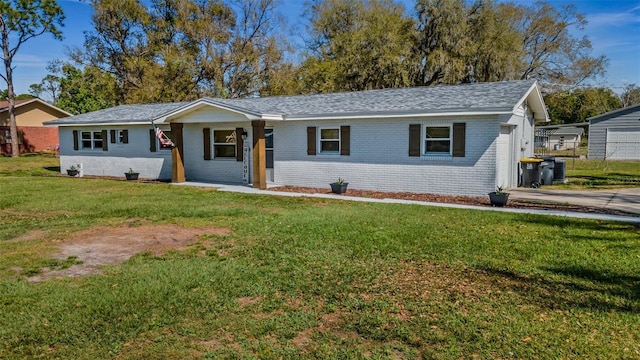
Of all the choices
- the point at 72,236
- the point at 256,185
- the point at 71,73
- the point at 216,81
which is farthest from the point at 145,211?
the point at 71,73

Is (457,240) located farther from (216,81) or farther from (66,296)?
(216,81)

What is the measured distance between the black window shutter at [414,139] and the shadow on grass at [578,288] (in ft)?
25.8

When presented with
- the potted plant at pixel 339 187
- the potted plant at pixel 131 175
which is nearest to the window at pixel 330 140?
the potted plant at pixel 339 187

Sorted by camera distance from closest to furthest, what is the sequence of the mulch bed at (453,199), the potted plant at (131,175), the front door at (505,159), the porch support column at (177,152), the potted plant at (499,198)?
the mulch bed at (453,199)
the potted plant at (499,198)
the front door at (505,159)
the porch support column at (177,152)
the potted plant at (131,175)

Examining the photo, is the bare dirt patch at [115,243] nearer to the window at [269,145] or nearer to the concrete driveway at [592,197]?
the window at [269,145]

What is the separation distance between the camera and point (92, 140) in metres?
21.2

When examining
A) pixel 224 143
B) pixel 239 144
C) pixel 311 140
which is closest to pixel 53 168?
pixel 224 143

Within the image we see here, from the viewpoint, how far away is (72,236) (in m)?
8.05

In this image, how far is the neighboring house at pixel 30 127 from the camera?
34.9 m

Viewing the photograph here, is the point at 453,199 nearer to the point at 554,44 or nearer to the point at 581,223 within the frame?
the point at 581,223

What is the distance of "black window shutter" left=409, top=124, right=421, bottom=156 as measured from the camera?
1360cm

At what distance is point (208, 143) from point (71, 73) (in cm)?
4997

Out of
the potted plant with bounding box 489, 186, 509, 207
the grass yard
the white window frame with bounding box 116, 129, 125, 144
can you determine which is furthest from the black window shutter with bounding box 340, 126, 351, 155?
the white window frame with bounding box 116, 129, 125, 144

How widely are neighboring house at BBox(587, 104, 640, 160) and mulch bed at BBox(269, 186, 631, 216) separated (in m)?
22.0
